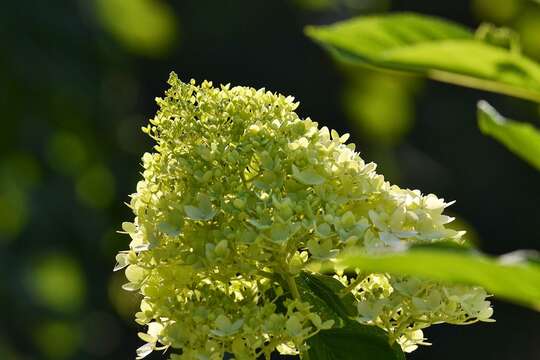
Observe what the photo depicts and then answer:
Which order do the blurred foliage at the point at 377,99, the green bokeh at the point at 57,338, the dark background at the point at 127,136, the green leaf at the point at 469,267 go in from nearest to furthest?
1. the green leaf at the point at 469,267
2. the blurred foliage at the point at 377,99
3. the dark background at the point at 127,136
4. the green bokeh at the point at 57,338

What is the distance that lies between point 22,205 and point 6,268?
0.35 meters

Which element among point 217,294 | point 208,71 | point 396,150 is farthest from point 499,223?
point 217,294

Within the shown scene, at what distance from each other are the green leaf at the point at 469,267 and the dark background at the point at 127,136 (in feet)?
13.1

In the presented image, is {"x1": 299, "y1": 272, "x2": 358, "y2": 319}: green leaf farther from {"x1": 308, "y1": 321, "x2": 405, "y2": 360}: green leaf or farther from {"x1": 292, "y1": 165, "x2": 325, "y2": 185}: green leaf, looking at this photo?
{"x1": 292, "y1": 165, "x2": 325, "y2": 185}: green leaf

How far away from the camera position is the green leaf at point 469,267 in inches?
24.3

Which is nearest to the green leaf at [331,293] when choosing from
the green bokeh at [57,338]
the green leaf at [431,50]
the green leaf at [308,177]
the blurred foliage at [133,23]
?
the green leaf at [308,177]

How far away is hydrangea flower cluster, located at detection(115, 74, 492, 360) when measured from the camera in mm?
1228

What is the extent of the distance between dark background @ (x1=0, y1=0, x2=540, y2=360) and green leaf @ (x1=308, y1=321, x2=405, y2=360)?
337cm

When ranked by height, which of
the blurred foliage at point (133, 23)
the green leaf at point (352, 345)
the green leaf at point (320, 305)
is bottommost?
the green leaf at point (352, 345)

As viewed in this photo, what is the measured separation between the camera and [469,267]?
0.63 metres

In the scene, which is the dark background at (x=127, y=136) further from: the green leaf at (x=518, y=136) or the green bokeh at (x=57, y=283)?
the green leaf at (x=518, y=136)

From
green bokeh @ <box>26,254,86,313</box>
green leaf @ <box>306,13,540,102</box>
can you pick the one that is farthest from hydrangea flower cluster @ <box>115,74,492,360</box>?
green bokeh @ <box>26,254,86,313</box>

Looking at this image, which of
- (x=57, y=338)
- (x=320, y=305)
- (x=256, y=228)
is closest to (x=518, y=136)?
(x=256, y=228)

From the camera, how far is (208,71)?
36.3 feet
